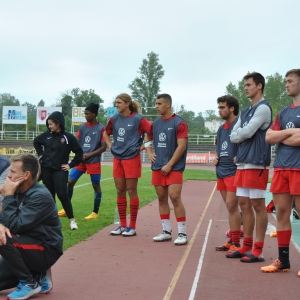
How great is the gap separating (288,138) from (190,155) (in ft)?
152

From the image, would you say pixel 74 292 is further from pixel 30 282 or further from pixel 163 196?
pixel 163 196

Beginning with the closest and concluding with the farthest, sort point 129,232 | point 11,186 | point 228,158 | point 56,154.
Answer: point 11,186
point 228,158
point 129,232
point 56,154

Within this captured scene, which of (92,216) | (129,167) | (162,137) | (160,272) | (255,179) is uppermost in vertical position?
(162,137)

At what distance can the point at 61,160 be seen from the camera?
9.67 m

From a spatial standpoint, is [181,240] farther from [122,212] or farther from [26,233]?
[26,233]

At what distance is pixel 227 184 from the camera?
8.35 metres

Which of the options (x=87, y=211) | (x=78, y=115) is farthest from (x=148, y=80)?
(x=87, y=211)

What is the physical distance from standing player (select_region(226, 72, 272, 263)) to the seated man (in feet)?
8.76

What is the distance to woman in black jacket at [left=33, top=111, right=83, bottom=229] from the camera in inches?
379

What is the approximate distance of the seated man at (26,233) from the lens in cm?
526

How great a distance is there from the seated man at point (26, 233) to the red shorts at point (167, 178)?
3243 mm

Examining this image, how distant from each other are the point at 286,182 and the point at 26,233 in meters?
2.96

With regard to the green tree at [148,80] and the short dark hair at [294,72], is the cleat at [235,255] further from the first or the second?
the green tree at [148,80]

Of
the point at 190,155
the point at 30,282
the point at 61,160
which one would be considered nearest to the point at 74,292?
the point at 30,282
